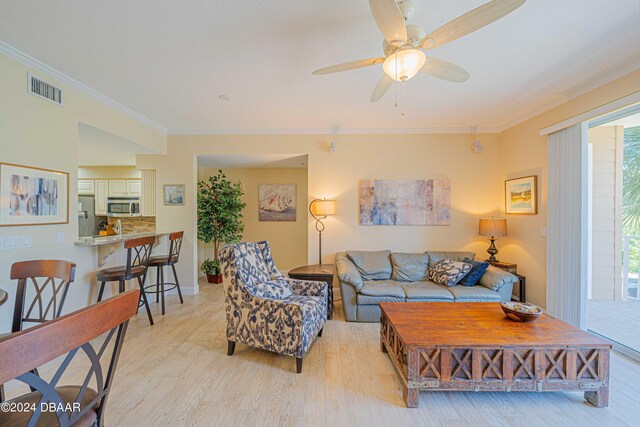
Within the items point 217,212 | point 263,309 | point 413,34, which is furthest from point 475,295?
point 217,212

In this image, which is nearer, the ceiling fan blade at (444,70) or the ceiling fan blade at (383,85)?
the ceiling fan blade at (444,70)

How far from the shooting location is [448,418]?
177 cm

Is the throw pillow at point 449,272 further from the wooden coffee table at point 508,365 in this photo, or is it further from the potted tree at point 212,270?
the potted tree at point 212,270

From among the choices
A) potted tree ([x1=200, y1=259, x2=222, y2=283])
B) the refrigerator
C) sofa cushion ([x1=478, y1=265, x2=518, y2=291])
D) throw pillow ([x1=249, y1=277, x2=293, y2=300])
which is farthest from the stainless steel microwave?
sofa cushion ([x1=478, y1=265, x2=518, y2=291])

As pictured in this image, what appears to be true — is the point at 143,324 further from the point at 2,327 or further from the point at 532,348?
the point at 532,348

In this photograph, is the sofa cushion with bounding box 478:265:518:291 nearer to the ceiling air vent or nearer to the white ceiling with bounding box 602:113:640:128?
the white ceiling with bounding box 602:113:640:128

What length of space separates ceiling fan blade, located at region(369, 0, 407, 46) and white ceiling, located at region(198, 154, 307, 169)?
287cm

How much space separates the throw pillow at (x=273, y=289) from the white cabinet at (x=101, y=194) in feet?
16.5

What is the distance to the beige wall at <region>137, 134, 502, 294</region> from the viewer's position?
13.8 feet

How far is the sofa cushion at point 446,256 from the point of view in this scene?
383 centimetres

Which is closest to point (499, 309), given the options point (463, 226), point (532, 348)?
point (532, 348)

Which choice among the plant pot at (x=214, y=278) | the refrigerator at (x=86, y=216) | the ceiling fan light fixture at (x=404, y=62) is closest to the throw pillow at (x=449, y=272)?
the ceiling fan light fixture at (x=404, y=62)

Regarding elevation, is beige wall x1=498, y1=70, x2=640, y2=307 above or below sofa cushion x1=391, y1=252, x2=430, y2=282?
above

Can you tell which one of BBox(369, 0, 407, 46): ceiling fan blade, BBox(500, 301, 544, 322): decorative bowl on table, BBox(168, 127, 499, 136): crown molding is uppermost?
BBox(168, 127, 499, 136): crown molding
